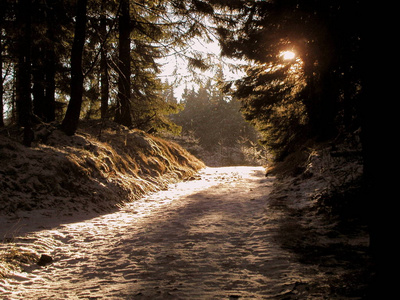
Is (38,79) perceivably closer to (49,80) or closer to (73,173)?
(49,80)

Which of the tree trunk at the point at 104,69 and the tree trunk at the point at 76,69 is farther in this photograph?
the tree trunk at the point at 104,69

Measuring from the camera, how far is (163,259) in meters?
3.56

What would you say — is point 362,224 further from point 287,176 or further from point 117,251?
point 287,176

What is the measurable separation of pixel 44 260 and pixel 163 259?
1617mm

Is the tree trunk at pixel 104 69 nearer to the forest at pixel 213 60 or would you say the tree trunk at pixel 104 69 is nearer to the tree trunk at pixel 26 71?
the forest at pixel 213 60

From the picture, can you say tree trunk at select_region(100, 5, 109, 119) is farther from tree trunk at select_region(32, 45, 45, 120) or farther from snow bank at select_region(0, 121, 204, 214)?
tree trunk at select_region(32, 45, 45, 120)

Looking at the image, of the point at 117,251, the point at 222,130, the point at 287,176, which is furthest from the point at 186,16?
the point at 222,130

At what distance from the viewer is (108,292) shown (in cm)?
277

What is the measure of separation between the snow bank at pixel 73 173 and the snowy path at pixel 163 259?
3.39 feet

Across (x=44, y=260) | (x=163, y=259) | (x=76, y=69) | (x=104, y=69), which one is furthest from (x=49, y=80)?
(x=163, y=259)

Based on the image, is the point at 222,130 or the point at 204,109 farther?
the point at 204,109

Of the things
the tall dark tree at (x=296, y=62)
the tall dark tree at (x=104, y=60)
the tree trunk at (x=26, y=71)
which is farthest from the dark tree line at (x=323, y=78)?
the tree trunk at (x=26, y=71)

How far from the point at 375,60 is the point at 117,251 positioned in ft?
13.0

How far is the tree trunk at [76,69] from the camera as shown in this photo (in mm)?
8492
